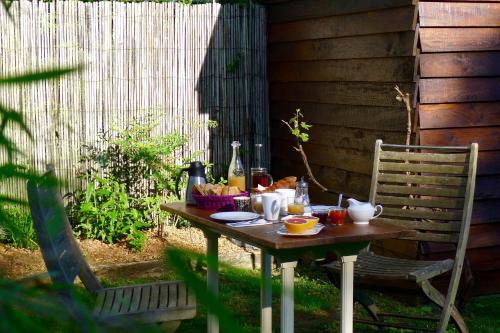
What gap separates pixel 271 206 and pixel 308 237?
0.45m

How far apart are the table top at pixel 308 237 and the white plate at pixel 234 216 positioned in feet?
0.11

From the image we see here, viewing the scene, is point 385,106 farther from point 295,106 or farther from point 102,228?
point 102,228

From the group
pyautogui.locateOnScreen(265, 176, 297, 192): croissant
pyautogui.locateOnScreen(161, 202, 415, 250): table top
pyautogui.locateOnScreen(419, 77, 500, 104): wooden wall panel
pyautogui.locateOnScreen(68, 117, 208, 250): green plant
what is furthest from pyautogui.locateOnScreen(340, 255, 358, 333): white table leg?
pyautogui.locateOnScreen(68, 117, 208, 250): green plant

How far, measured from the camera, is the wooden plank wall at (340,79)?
18.0ft

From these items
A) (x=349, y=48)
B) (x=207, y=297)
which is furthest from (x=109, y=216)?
(x=207, y=297)

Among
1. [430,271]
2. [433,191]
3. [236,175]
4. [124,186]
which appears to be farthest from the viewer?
[124,186]

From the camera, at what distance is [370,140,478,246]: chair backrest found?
166 inches

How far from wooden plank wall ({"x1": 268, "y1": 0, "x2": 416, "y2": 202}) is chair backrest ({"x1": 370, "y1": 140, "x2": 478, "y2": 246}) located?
87 cm

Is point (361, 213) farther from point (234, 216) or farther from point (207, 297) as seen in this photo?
point (207, 297)

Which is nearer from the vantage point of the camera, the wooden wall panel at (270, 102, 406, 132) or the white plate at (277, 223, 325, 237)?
the white plate at (277, 223, 325, 237)

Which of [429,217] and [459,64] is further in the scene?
[459,64]

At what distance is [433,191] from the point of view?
434 centimetres

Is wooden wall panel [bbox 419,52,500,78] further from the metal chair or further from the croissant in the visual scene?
the croissant

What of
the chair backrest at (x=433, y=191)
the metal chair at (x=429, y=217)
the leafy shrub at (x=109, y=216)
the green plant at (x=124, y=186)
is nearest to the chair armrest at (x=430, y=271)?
the metal chair at (x=429, y=217)
